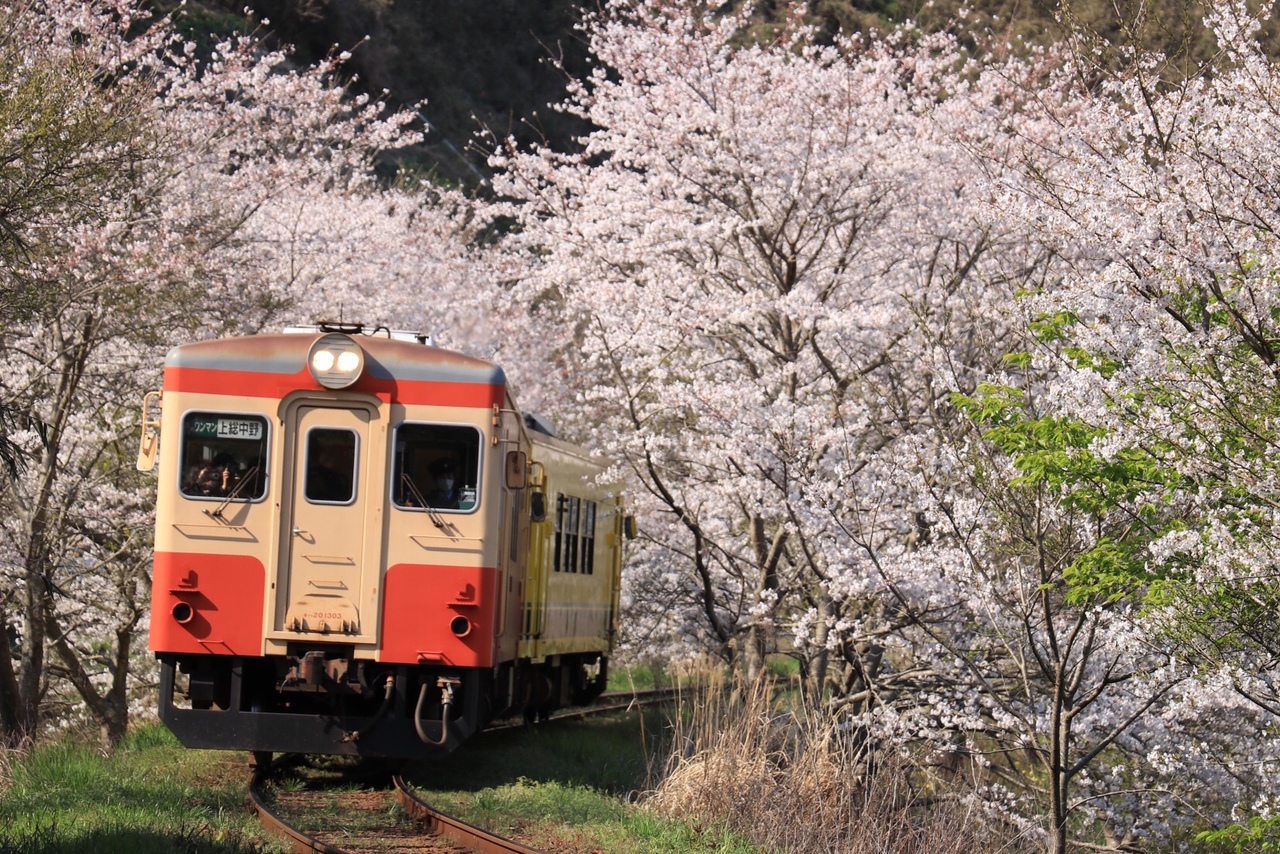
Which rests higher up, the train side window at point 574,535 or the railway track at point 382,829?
the train side window at point 574,535

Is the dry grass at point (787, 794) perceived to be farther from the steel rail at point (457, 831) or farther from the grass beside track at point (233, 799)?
the steel rail at point (457, 831)

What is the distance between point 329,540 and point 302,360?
1034 millimetres

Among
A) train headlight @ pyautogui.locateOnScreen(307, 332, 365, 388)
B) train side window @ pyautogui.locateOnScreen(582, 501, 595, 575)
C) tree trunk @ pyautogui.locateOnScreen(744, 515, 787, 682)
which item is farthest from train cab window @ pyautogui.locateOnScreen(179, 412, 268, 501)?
tree trunk @ pyautogui.locateOnScreen(744, 515, 787, 682)

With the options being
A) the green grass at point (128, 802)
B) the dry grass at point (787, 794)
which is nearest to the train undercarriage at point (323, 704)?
the green grass at point (128, 802)

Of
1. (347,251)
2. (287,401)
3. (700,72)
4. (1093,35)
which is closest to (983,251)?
(700,72)

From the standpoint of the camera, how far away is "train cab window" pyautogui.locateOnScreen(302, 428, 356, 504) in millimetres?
8312

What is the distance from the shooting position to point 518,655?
9461 mm

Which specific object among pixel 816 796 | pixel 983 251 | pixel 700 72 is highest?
pixel 700 72

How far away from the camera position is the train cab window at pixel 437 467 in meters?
8.32

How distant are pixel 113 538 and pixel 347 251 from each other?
14.4 ft

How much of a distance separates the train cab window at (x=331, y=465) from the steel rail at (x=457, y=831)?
5.61 ft

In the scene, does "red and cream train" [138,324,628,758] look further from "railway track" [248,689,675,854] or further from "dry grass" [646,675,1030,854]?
"dry grass" [646,675,1030,854]

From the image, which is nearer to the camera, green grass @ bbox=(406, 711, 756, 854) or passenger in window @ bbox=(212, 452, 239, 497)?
green grass @ bbox=(406, 711, 756, 854)

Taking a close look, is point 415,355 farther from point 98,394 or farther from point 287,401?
point 98,394
